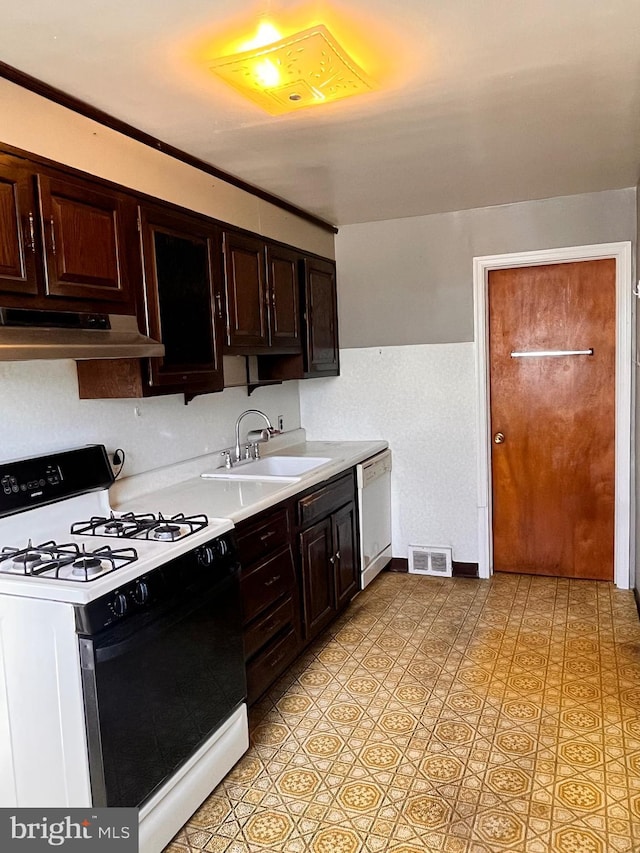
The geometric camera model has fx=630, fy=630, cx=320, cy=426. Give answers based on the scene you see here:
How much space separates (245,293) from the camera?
3107mm

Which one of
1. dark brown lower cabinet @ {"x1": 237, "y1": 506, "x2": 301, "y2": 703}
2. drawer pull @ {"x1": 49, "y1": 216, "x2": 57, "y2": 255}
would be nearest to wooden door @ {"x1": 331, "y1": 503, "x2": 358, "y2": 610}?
dark brown lower cabinet @ {"x1": 237, "y1": 506, "x2": 301, "y2": 703}

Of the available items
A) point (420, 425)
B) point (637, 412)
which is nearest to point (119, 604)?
point (420, 425)

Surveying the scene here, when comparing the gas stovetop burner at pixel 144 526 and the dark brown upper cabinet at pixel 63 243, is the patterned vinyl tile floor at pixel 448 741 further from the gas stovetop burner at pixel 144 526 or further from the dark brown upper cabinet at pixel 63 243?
the dark brown upper cabinet at pixel 63 243

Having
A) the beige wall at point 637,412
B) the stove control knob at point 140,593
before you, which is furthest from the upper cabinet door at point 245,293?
the beige wall at point 637,412

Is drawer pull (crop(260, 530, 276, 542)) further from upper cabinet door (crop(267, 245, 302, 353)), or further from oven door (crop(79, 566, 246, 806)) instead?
upper cabinet door (crop(267, 245, 302, 353))

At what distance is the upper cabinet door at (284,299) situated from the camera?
338cm

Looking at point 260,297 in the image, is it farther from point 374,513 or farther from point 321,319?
point 374,513

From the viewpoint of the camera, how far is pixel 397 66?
6.54 feet

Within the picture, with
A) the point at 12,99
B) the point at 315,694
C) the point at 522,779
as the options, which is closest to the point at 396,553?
the point at 315,694

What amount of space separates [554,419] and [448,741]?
7.48 feet

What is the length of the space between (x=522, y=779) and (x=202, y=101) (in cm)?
261

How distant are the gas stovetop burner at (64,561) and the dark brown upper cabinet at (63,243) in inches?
29.9

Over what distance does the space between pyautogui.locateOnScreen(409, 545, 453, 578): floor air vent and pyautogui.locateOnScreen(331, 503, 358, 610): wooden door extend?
73cm

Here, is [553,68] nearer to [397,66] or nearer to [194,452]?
[397,66]
